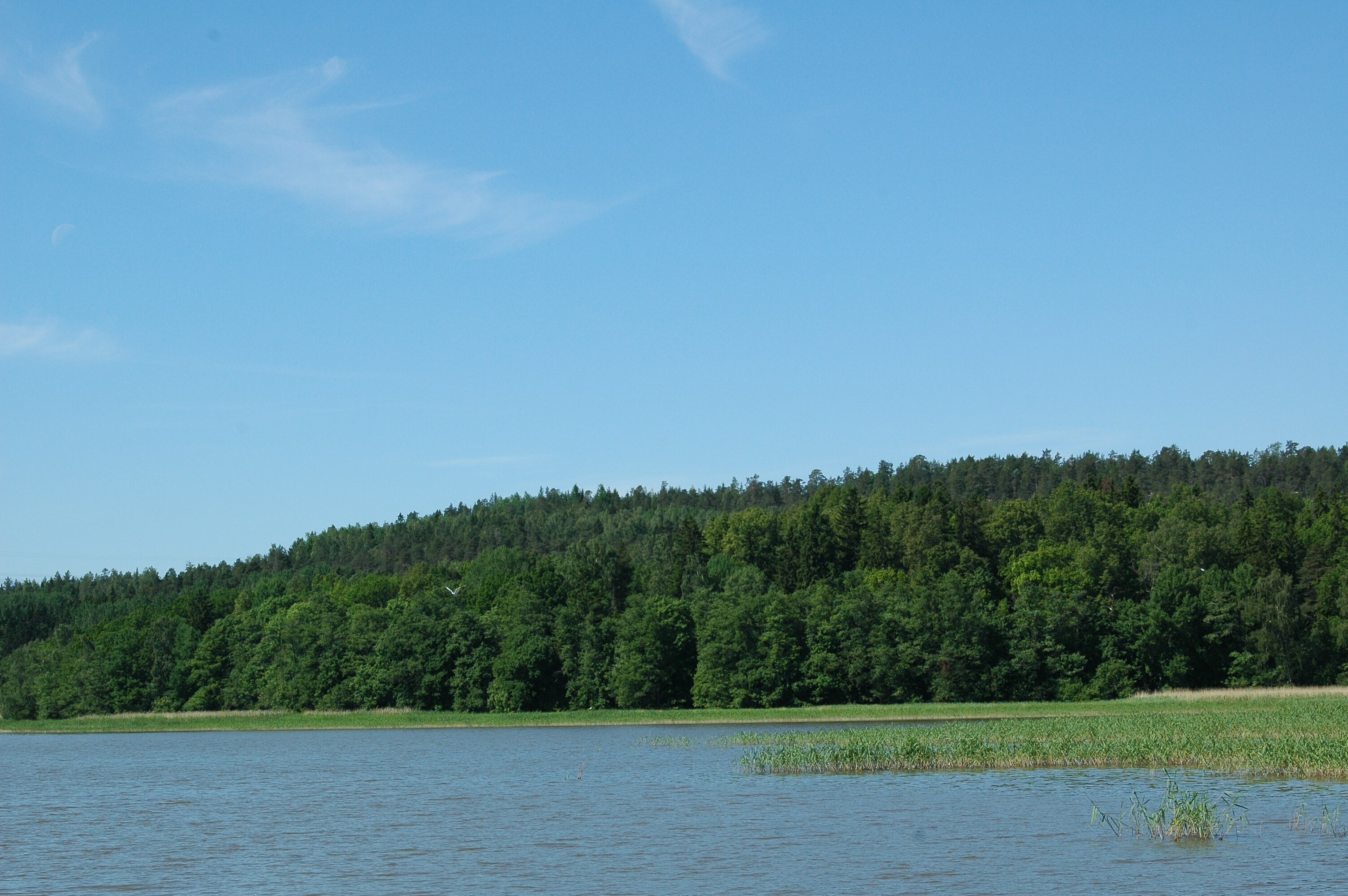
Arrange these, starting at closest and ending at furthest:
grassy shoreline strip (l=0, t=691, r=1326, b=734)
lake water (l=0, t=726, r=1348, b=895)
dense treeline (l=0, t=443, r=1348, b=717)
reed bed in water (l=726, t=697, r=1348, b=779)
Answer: lake water (l=0, t=726, r=1348, b=895) → reed bed in water (l=726, t=697, r=1348, b=779) → grassy shoreline strip (l=0, t=691, r=1326, b=734) → dense treeline (l=0, t=443, r=1348, b=717)

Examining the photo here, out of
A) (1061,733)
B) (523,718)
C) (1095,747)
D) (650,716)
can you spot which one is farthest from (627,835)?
(523,718)

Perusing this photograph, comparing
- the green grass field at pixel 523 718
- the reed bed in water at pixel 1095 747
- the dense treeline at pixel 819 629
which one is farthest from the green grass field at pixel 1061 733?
the dense treeline at pixel 819 629

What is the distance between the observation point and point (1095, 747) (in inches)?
1912

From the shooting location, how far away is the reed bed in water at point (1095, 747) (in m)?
42.4

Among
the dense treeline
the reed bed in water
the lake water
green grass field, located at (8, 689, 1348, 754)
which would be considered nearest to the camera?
the lake water

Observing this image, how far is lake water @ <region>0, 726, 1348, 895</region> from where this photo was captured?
27.8 metres

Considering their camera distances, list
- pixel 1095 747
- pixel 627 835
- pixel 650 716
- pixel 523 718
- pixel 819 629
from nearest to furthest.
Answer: pixel 627 835 → pixel 1095 747 → pixel 650 716 → pixel 523 718 → pixel 819 629

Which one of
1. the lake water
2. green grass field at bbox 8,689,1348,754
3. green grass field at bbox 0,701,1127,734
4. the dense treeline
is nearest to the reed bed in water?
green grass field at bbox 8,689,1348,754

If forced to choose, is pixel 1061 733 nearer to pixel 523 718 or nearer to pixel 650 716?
pixel 650 716

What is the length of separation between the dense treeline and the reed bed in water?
1579 inches

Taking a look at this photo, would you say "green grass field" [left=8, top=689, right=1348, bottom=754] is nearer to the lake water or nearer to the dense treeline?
the lake water

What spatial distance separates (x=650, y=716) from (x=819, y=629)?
671 inches

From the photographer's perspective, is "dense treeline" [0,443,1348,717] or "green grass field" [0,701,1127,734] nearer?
"green grass field" [0,701,1127,734]

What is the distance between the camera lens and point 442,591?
134000mm
